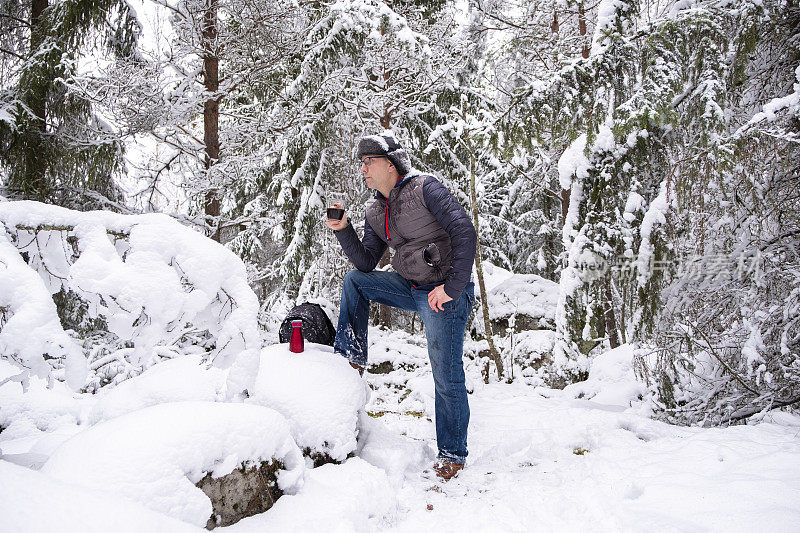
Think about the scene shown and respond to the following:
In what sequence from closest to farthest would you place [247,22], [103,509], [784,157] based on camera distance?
[103,509] → [784,157] → [247,22]

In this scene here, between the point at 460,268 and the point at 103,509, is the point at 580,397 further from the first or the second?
the point at 103,509


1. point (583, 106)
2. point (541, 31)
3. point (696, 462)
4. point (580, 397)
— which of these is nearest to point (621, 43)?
point (583, 106)

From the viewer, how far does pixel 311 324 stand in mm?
3662

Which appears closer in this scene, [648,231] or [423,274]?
[423,274]

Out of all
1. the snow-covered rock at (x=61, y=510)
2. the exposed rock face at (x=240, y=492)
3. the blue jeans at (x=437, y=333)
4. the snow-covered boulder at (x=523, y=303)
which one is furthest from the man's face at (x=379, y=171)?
the snow-covered boulder at (x=523, y=303)

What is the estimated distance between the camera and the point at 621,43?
4195 mm

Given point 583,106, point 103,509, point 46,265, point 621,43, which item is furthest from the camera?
point 583,106

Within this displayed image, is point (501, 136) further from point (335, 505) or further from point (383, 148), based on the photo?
point (335, 505)

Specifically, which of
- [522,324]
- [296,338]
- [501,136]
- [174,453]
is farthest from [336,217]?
[522,324]

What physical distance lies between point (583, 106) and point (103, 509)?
478 cm

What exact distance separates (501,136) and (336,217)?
2397mm

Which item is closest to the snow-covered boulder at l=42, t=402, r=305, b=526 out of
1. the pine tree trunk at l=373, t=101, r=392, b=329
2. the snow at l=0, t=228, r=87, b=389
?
the snow at l=0, t=228, r=87, b=389

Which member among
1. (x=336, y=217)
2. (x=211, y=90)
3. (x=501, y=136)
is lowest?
(x=336, y=217)

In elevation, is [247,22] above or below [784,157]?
above
